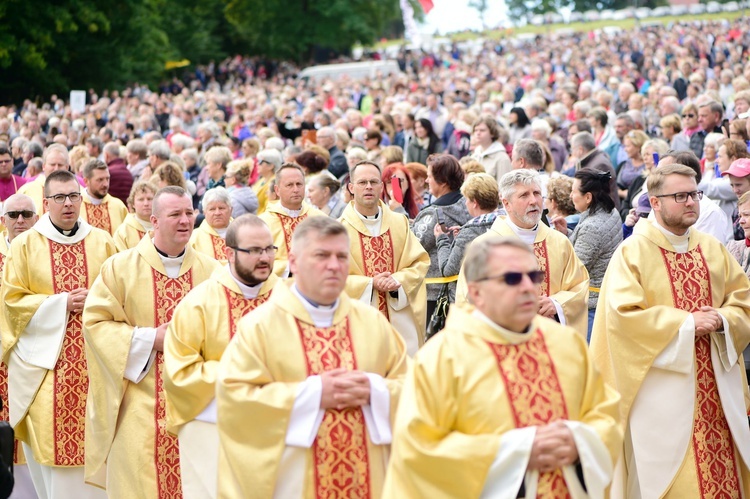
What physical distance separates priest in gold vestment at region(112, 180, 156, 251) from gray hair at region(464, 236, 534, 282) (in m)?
5.27

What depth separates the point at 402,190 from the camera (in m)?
9.95

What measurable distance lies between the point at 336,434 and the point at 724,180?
18.3 feet

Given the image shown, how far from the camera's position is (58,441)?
782 centimetres

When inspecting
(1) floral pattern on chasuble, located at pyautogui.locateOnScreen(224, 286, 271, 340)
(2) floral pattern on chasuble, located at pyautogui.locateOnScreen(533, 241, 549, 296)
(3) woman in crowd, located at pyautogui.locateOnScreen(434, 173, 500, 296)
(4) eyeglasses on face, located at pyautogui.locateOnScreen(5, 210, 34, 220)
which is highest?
(4) eyeglasses on face, located at pyautogui.locateOnScreen(5, 210, 34, 220)

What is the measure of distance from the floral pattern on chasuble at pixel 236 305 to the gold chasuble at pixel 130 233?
11.2 feet

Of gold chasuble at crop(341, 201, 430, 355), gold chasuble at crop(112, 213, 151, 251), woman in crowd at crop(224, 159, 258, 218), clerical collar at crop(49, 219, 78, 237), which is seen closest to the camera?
clerical collar at crop(49, 219, 78, 237)

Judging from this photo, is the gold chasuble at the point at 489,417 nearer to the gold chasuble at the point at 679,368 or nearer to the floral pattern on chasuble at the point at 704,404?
the gold chasuble at the point at 679,368

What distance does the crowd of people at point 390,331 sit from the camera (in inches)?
174

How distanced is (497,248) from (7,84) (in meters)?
36.7

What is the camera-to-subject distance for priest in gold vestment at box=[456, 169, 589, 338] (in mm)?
Answer: 7070

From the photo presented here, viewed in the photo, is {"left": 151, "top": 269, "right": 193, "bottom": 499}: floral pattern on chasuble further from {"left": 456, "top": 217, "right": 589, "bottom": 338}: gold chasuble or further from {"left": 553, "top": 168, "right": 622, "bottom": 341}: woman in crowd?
{"left": 553, "top": 168, "right": 622, "bottom": 341}: woman in crowd

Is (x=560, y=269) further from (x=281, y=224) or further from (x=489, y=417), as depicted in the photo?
(x=489, y=417)

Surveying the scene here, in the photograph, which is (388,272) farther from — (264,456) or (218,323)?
(264,456)

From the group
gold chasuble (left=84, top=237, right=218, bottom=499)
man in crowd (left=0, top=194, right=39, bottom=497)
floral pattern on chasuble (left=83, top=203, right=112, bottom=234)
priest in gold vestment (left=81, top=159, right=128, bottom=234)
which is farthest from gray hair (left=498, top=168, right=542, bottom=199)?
floral pattern on chasuble (left=83, top=203, right=112, bottom=234)
